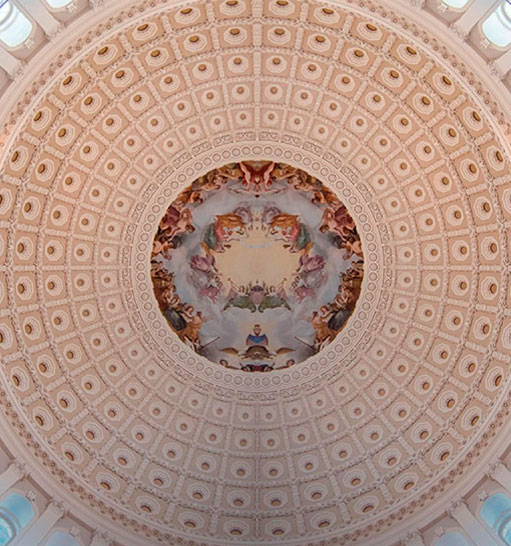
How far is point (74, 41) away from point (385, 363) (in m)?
13.9

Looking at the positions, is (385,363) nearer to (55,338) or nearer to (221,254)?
(221,254)

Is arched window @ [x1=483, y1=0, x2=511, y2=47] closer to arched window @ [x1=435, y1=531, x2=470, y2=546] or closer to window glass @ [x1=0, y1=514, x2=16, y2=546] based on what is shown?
arched window @ [x1=435, y1=531, x2=470, y2=546]

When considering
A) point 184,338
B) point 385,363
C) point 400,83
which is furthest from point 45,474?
point 400,83

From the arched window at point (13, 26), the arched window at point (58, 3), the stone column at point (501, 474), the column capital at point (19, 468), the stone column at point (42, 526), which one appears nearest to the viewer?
the arched window at point (13, 26)

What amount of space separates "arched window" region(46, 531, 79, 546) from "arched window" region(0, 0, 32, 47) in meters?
12.8

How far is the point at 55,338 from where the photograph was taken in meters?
22.6

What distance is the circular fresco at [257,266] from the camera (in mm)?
24891

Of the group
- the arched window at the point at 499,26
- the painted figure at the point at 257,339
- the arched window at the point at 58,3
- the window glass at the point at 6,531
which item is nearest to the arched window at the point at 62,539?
the window glass at the point at 6,531

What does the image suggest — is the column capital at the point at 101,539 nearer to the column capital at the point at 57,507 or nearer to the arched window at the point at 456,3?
the column capital at the point at 57,507

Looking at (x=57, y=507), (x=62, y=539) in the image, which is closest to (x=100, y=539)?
(x=62, y=539)

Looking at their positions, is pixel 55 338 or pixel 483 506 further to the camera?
pixel 55 338

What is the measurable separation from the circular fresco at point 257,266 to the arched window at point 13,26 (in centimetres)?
865

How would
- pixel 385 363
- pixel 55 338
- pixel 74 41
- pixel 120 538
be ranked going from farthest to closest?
pixel 385 363, pixel 55 338, pixel 120 538, pixel 74 41

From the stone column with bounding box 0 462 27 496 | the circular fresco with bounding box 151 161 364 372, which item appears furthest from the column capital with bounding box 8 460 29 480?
the circular fresco with bounding box 151 161 364 372
